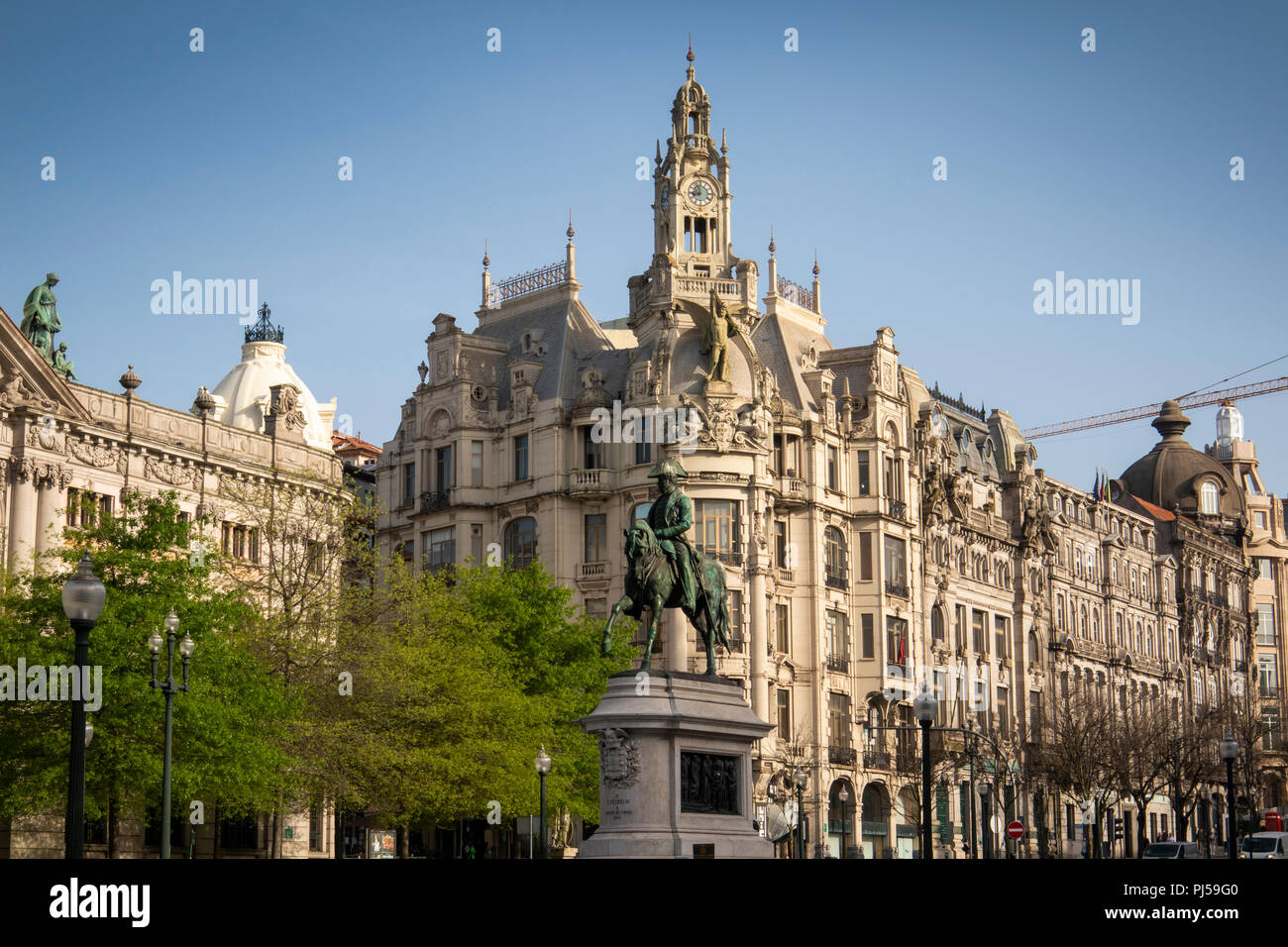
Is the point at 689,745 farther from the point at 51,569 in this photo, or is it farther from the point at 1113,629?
the point at 1113,629

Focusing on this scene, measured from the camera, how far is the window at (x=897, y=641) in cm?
9112

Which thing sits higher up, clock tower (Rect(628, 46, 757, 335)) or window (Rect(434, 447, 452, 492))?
clock tower (Rect(628, 46, 757, 335))

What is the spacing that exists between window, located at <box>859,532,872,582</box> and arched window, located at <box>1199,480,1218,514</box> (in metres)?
61.1

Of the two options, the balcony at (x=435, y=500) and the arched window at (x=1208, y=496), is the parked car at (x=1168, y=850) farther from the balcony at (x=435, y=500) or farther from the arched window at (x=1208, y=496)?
the arched window at (x=1208, y=496)

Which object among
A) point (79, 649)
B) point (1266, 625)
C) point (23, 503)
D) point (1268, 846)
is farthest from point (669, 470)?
point (1266, 625)

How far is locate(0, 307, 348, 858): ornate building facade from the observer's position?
57875 millimetres

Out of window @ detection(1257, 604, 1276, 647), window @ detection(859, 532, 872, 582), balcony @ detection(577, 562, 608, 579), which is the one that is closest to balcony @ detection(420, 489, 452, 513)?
balcony @ detection(577, 562, 608, 579)

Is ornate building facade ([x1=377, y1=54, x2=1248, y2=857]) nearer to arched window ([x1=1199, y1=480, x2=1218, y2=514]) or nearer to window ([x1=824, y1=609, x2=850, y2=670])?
window ([x1=824, y1=609, x2=850, y2=670])

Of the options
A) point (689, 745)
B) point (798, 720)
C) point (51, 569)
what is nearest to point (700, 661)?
point (798, 720)

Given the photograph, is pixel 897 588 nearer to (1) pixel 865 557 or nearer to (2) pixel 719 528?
(1) pixel 865 557
